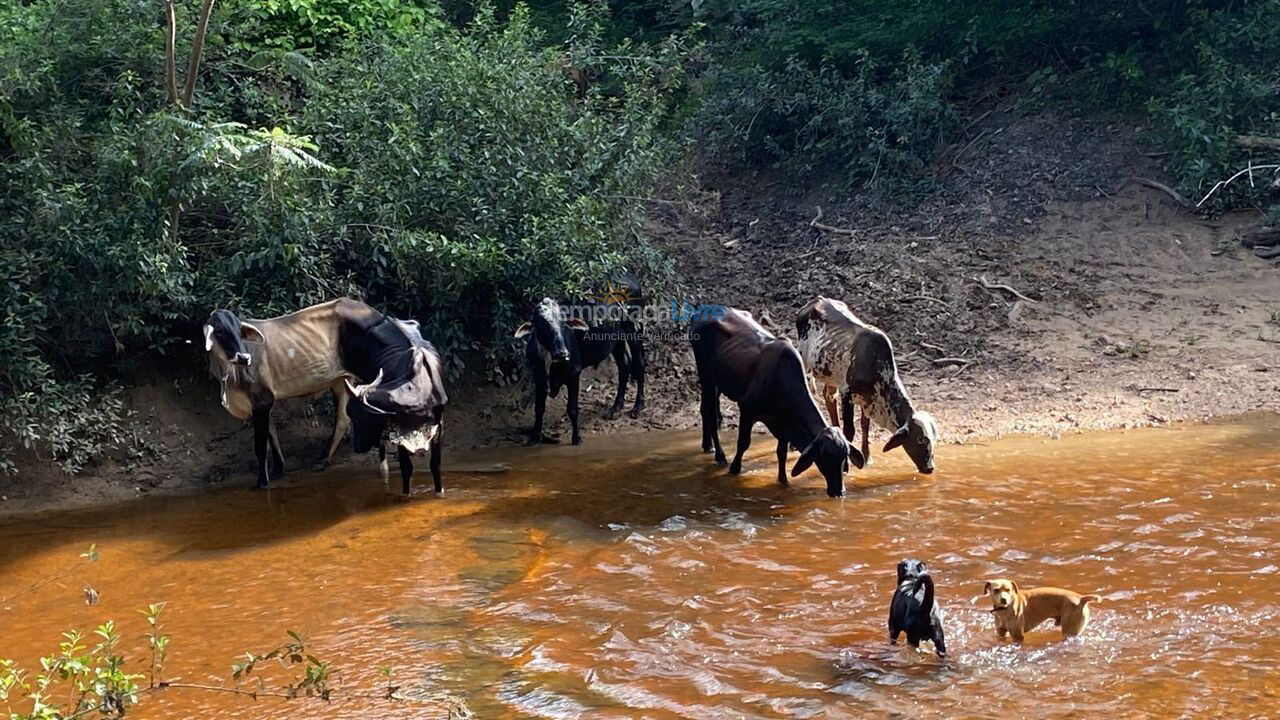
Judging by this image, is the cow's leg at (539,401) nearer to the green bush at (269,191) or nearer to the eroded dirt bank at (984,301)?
the eroded dirt bank at (984,301)

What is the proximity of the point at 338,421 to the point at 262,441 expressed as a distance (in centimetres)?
99

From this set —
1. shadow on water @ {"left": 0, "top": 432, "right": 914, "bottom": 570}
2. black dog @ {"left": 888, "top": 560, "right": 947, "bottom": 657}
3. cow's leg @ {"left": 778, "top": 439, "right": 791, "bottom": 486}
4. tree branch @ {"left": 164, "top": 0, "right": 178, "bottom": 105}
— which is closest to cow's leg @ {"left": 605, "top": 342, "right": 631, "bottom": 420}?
shadow on water @ {"left": 0, "top": 432, "right": 914, "bottom": 570}

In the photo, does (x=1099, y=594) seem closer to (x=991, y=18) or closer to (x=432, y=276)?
(x=432, y=276)

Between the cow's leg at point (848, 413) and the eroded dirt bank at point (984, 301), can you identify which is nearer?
A: the cow's leg at point (848, 413)

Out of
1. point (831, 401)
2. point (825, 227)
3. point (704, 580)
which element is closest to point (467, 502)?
point (704, 580)

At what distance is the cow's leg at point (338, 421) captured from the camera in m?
11.3

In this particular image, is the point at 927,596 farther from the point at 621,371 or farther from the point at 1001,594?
the point at 621,371

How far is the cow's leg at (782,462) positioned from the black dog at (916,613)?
3735 mm

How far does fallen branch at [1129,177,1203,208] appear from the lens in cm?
1495

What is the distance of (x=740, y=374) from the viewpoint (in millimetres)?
10508

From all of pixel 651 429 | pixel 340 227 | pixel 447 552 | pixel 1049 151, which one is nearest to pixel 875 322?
pixel 651 429

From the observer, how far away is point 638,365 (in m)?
12.7

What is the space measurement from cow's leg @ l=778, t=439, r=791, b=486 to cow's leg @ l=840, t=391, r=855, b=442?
0.96 meters

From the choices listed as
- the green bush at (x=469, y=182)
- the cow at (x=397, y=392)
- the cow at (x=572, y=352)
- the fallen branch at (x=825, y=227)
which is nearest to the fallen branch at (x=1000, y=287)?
the fallen branch at (x=825, y=227)
